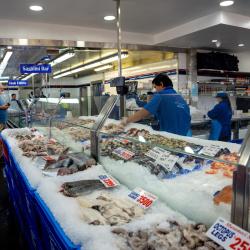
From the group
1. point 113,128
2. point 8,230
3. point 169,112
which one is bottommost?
point 8,230

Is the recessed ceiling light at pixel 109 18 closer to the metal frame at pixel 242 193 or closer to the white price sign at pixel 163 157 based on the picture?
the white price sign at pixel 163 157

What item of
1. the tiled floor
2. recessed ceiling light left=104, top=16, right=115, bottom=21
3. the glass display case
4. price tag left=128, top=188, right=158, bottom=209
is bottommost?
the tiled floor

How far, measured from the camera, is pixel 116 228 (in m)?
1.40

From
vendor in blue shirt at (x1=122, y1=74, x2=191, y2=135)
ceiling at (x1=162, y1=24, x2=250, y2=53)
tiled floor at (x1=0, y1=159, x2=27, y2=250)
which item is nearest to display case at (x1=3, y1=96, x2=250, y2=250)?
vendor in blue shirt at (x1=122, y1=74, x2=191, y2=135)

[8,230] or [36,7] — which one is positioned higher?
[36,7]

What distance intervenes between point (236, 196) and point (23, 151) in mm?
2634

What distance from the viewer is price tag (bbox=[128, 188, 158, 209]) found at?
1.67 meters

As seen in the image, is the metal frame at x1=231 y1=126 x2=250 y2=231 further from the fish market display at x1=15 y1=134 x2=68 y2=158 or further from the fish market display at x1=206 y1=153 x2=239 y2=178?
the fish market display at x1=15 y1=134 x2=68 y2=158

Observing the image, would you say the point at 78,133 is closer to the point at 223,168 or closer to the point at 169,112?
the point at 169,112

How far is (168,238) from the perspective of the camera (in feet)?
4.32

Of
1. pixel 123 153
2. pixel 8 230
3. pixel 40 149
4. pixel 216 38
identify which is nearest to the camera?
pixel 123 153

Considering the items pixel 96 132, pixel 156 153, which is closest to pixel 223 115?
pixel 96 132

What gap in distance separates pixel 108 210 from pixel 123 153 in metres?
0.72

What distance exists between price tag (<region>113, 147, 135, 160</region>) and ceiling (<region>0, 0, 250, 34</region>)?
3.68 metres
